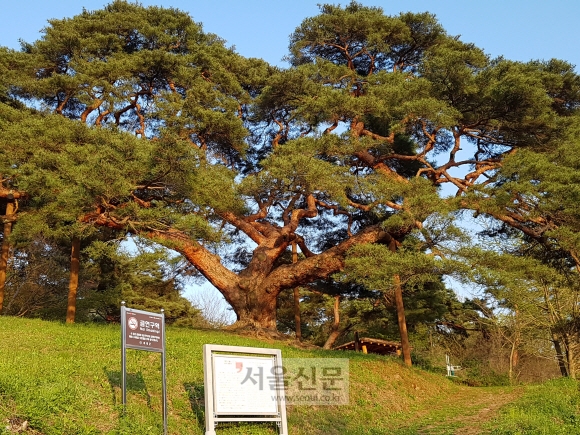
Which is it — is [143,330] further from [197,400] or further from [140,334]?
[197,400]

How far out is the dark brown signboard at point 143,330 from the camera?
5926 millimetres

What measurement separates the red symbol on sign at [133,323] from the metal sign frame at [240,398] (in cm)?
87

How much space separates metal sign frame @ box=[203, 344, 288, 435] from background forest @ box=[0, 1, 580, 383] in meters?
4.40

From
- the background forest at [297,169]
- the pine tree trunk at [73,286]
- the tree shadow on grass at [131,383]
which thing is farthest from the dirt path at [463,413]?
the pine tree trunk at [73,286]

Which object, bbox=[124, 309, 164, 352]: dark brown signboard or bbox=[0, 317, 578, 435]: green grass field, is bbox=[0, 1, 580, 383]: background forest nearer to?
bbox=[0, 317, 578, 435]: green grass field

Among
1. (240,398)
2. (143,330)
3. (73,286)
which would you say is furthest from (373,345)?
(143,330)

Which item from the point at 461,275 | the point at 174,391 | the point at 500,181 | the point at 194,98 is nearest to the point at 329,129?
the point at 194,98

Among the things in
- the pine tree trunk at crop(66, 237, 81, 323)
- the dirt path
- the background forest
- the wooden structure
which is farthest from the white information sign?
the wooden structure

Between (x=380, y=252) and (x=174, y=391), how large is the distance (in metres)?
5.37

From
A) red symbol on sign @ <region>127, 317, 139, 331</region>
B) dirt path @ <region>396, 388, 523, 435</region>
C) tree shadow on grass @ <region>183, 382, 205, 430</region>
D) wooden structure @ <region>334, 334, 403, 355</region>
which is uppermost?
red symbol on sign @ <region>127, 317, 139, 331</region>

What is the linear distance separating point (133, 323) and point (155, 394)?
160 centimetres

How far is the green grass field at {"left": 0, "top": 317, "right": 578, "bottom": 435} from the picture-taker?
560cm

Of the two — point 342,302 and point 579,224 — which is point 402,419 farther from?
point 342,302

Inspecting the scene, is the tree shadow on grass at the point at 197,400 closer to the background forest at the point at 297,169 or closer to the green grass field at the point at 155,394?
the green grass field at the point at 155,394
